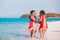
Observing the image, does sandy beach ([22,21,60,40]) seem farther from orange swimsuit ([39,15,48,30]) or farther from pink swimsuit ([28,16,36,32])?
pink swimsuit ([28,16,36,32])

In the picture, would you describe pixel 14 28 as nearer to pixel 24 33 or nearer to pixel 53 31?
pixel 24 33

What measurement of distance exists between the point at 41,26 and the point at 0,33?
50 centimetres

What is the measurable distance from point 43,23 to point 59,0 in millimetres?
351

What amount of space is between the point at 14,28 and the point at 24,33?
0.44 feet

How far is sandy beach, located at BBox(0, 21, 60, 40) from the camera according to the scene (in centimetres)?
131

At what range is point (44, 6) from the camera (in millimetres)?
1347

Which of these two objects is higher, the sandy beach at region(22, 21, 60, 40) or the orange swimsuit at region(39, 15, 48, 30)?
the orange swimsuit at region(39, 15, 48, 30)

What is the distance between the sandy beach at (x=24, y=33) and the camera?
1309 millimetres

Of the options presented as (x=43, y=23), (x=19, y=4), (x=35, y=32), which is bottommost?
(x=35, y=32)

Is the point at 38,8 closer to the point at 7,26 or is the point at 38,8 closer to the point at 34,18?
the point at 34,18

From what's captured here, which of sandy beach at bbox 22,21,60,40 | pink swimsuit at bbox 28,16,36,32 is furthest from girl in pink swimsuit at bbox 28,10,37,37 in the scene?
sandy beach at bbox 22,21,60,40

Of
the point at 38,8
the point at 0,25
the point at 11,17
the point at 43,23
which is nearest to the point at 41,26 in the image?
the point at 43,23

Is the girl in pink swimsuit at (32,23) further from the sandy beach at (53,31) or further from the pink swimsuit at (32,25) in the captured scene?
the sandy beach at (53,31)

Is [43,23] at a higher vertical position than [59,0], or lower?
lower
